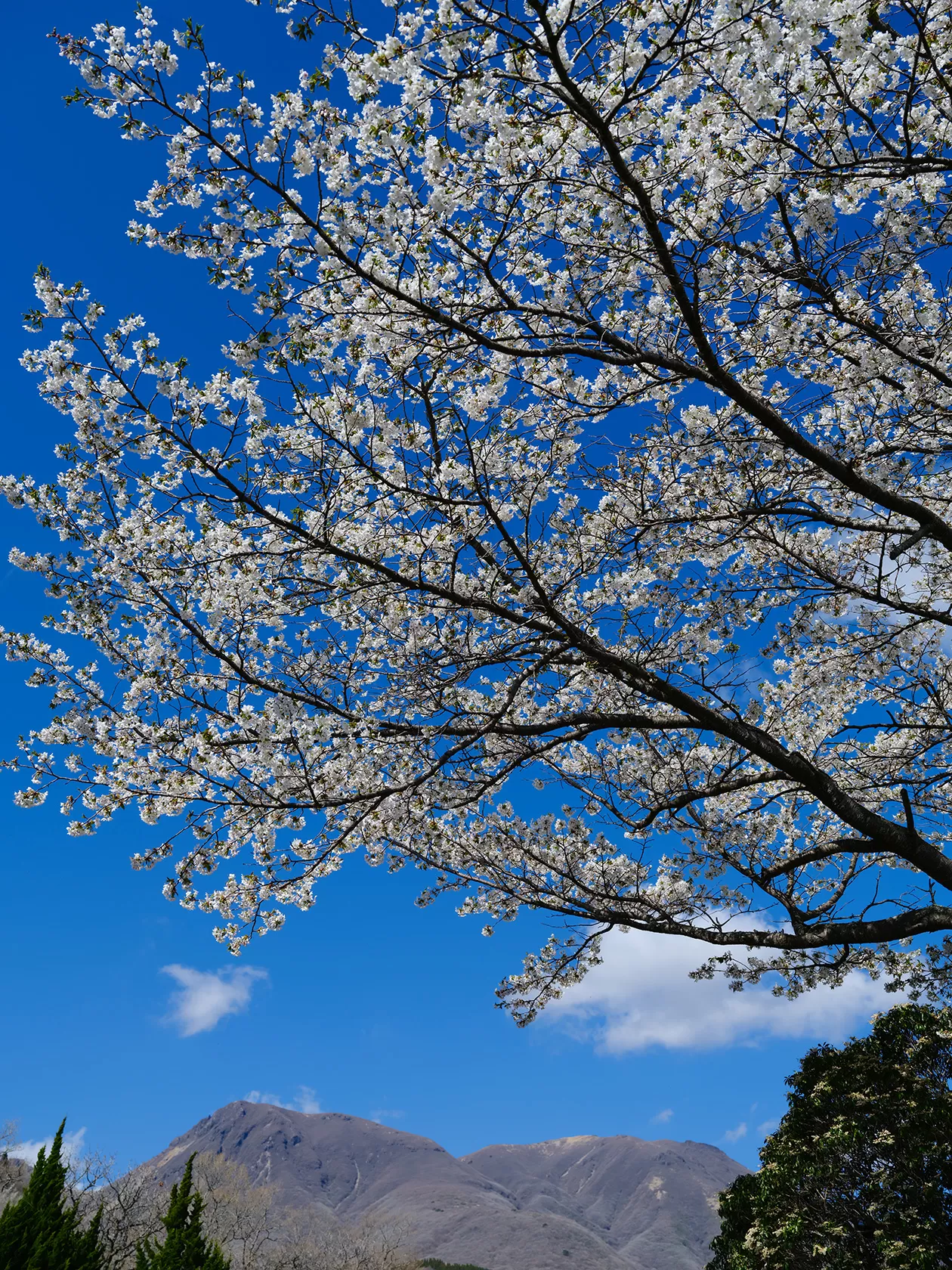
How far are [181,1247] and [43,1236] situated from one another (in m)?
1.68

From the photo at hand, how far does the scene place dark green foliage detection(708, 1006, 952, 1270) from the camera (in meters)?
8.58

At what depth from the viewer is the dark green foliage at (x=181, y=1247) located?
9.13 metres

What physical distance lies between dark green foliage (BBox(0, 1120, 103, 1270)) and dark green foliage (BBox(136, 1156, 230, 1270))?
710 mm

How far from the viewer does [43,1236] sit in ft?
31.9

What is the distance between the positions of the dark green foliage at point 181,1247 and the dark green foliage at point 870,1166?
6632 mm

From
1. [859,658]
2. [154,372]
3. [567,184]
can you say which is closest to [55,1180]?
[154,372]

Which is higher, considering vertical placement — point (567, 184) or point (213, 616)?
point (567, 184)

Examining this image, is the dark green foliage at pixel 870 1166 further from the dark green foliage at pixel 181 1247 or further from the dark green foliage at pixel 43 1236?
the dark green foliage at pixel 43 1236

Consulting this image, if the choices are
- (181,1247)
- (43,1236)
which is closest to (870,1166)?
(181,1247)

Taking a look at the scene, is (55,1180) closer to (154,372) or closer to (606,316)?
(154,372)

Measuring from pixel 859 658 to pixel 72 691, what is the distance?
7.82m

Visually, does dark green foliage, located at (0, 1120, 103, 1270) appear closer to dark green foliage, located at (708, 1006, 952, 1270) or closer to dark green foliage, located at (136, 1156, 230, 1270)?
dark green foliage, located at (136, 1156, 230, 1270)

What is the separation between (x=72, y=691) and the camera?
6676 millimetres

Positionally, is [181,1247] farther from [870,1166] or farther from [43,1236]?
[870,1166]
